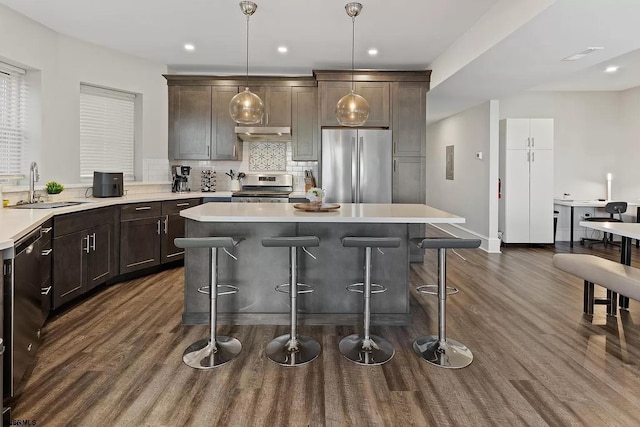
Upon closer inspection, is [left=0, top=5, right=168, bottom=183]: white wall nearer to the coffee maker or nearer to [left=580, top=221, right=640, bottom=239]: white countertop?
the coffee maker

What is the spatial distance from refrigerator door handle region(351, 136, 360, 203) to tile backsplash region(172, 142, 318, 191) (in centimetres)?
85

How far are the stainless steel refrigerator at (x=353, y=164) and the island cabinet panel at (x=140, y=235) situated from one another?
212cm

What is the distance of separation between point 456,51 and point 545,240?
12.6 ft

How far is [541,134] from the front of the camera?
21.0ft

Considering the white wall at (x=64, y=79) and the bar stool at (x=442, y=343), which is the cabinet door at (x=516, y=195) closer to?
the bar stool at (x=442, y=343)

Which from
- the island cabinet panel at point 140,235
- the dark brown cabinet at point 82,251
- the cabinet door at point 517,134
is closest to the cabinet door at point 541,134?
the cabinet door at point 517,134

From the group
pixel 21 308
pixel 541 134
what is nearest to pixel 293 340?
pixel 21 308

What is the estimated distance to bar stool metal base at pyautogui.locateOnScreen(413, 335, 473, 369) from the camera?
245 cm

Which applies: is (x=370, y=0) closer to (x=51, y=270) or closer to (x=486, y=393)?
(x=486, y=393)

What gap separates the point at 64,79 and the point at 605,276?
568 cm

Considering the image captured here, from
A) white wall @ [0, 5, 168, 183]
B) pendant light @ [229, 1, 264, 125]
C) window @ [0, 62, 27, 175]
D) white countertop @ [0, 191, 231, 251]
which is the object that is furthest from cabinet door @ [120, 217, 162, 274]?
pendant light @ [229, 1, 264, 125]

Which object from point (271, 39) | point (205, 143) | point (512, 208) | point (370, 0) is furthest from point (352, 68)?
point (512, 208)

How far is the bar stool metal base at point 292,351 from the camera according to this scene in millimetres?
2463

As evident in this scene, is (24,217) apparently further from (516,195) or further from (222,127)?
(516,195)
